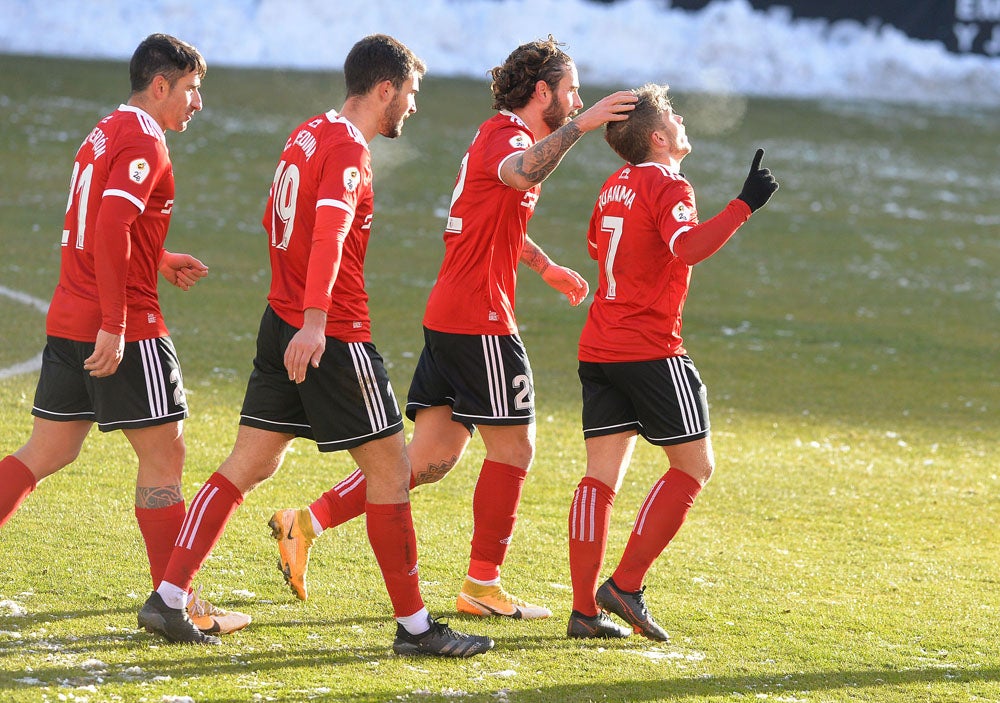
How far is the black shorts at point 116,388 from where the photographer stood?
4094 millimetres

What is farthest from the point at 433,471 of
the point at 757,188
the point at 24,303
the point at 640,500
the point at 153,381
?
the point at 24,303

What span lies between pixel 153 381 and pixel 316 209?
2.62 feet

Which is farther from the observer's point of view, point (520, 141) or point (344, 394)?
point (520, 141)

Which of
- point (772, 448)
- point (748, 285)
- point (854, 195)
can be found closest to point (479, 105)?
point (854, 195)

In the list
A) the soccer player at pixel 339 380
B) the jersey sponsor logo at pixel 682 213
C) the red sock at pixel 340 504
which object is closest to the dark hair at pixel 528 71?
the soccer player at pixel 339 380

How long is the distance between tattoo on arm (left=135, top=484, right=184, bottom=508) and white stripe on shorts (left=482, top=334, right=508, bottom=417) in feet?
3.72

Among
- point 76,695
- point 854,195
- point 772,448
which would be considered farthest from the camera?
point 854,195

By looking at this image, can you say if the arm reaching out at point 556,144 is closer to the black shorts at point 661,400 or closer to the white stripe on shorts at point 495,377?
the white stripe on shorts at point 495,377

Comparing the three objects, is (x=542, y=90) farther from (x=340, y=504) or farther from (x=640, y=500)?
(x=640, y=500)

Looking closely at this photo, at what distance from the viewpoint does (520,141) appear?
4508mm

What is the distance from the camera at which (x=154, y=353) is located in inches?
163

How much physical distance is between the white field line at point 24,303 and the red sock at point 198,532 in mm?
4481

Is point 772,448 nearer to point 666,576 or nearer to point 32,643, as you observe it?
point 666,576

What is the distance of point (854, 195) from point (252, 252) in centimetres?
1129
